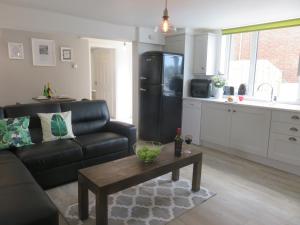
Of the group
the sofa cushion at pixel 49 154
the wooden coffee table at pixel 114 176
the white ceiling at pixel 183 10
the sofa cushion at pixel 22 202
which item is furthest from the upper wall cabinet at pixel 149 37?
the sofa cushion at pixel 22 202

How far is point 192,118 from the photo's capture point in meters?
4.46

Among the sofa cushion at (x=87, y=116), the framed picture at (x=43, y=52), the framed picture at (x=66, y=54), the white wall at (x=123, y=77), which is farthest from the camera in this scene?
the white wall at (x=123, y=77)

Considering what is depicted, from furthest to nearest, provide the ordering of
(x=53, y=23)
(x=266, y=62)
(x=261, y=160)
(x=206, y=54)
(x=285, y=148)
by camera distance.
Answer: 1. (x=206, y=54)
2. (x=266, y=62)
3. (x=261, y=160)
4. (x=53, y=23)
5. (x=285, y=148)

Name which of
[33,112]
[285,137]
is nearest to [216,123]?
[285,137]

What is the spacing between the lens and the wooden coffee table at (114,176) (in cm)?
185

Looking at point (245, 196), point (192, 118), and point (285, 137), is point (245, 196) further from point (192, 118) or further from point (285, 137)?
point (192, 118)

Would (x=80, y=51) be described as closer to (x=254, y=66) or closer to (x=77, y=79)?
(x=77, y=79)

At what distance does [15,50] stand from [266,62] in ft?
15.8

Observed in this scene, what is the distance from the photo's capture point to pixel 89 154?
2895mm

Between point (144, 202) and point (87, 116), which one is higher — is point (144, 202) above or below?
below

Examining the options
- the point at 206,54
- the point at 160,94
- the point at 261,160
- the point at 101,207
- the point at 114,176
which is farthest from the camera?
the point at 206,54

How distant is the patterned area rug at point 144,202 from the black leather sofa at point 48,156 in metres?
0.30

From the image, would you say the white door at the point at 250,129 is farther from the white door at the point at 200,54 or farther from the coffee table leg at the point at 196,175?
the coffee table leg at the point at 196,175

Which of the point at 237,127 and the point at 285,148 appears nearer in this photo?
the point at 285,148
